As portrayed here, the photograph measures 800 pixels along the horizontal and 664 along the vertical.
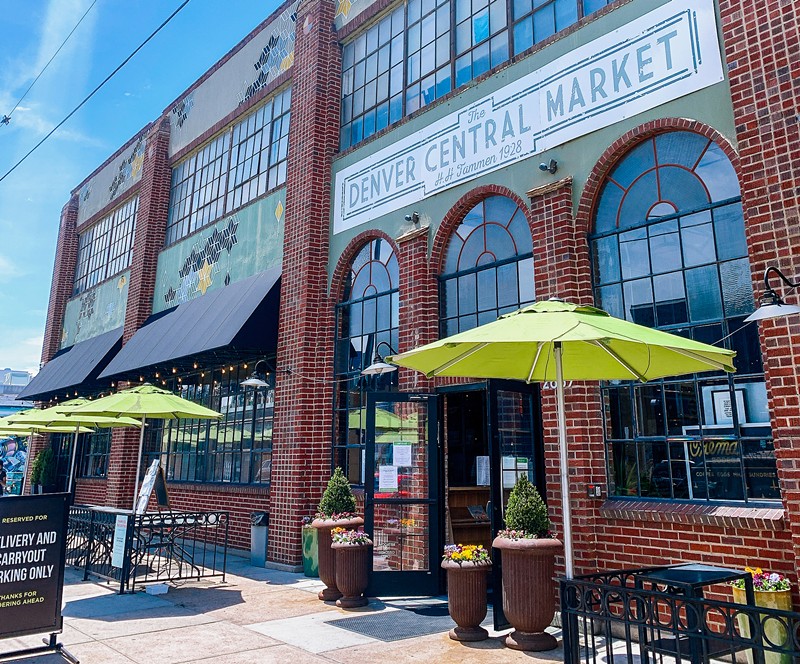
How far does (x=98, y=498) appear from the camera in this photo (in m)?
17.9

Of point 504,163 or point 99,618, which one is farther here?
point 504,163

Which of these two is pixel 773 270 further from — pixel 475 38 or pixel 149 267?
pixel 149 267

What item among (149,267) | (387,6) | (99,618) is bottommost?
(99,618)

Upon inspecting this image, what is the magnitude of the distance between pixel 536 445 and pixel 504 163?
3753 millimetres

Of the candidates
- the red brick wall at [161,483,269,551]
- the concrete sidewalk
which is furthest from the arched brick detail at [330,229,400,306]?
the concrete sidewalk

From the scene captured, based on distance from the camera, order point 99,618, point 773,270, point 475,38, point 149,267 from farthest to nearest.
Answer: point 149,267
point 475,38
point 99,618
point 773,270

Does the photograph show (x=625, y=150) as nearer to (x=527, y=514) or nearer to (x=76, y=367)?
(x=527, y=514)

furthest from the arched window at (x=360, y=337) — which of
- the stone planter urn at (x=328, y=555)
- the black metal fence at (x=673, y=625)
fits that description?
the black metal fence at (x=673, y=625)

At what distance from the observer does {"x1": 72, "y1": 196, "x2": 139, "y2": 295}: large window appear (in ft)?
63.7

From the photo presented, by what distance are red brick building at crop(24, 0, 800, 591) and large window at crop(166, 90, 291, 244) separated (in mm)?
85

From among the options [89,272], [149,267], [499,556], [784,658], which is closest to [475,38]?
[499,556]

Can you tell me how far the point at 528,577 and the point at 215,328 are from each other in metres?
8.15

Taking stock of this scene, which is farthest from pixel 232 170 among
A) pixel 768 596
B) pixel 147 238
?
pixel 768 596

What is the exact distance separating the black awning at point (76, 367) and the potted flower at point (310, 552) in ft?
31.4
